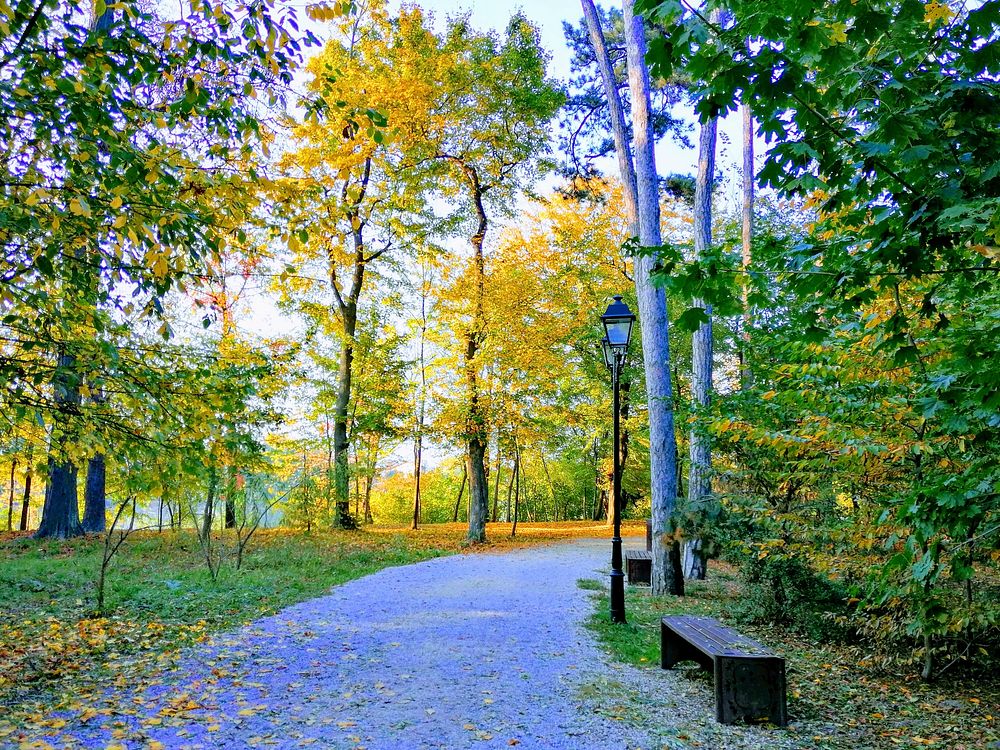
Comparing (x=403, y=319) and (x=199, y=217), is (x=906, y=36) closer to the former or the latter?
(x=199, y=217)

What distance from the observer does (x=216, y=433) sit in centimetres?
420

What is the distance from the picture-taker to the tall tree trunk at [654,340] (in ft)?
29.7

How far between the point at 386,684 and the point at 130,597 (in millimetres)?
4353

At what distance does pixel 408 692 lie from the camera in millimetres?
4496

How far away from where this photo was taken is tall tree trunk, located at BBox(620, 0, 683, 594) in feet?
29.7

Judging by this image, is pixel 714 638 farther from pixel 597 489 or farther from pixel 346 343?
pixel 597 489

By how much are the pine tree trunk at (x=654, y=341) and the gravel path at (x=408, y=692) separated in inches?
85.2

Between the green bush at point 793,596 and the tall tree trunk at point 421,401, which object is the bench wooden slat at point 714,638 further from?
the tall tree trunk at point 421,401

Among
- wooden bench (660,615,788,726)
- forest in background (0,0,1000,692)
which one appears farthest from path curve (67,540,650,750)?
forest in background (0,0,1000,692)

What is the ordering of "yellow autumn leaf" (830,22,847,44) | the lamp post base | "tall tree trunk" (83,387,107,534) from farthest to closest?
"tall tree trunk" (83,387,107,534), the lamp post base, "yellow autumn leaf" (830,22,847,44)

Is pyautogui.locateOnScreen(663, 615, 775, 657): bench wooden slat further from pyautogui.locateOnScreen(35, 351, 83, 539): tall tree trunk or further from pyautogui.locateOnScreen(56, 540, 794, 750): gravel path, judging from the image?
pyautogui.locateOnScreen(35, 351, 83, 539): tall tree trunk

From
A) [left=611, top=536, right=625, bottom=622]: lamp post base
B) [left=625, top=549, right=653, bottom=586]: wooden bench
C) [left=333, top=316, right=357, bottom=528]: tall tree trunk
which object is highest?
[left=333, top=316, right=357, bottom=528]: tall tree trunk

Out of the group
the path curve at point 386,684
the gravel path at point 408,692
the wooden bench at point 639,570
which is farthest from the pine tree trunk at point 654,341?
the gravel path at point 408,692

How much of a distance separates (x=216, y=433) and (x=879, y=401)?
4.49 metres
